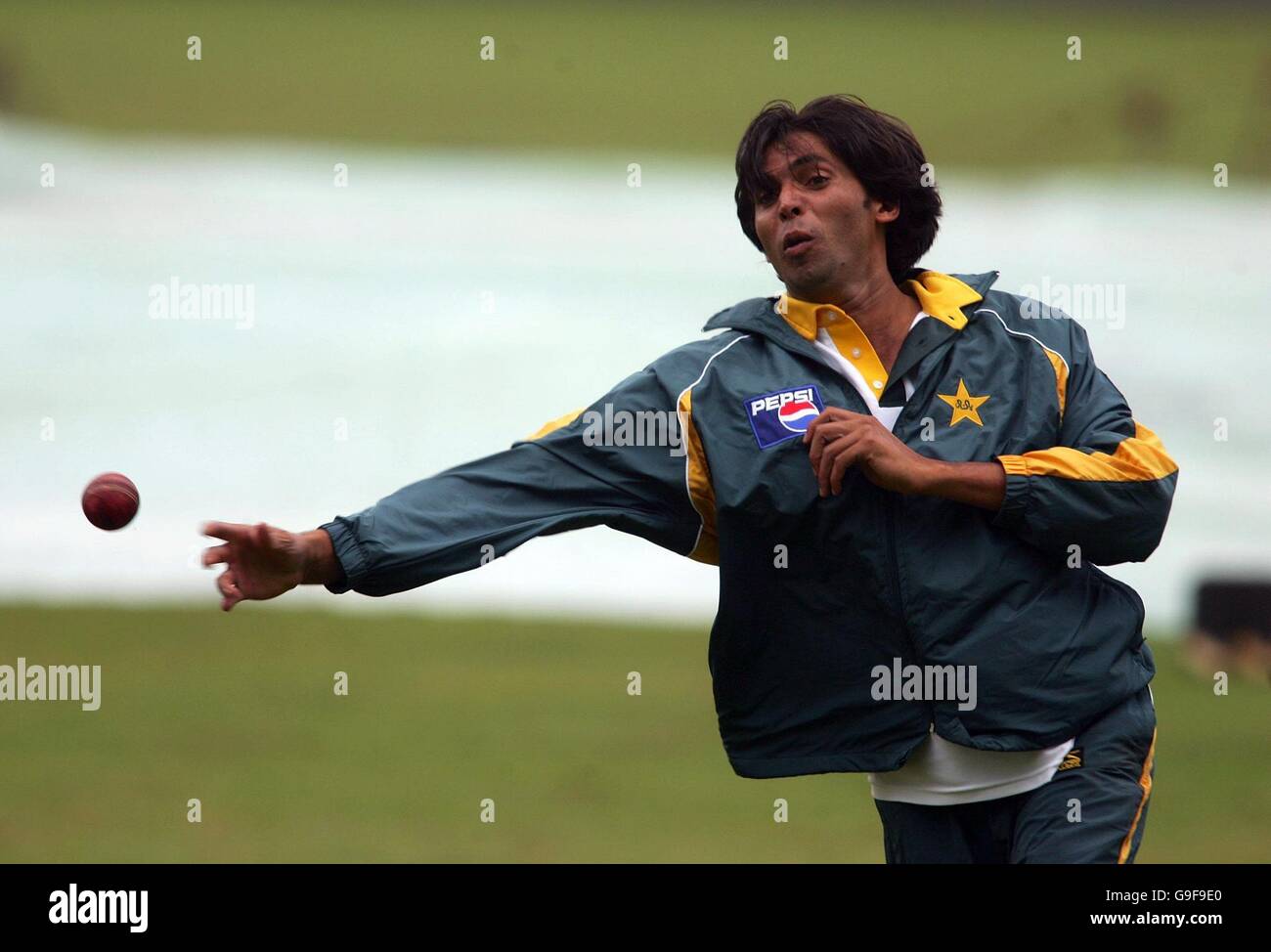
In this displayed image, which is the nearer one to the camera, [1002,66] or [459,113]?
[1002,66]

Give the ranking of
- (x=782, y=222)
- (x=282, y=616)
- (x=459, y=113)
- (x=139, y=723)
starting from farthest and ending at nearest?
(x=459, y=113) < (x=282, y=616) < (x=139, y=723) < (x=782, y=222)

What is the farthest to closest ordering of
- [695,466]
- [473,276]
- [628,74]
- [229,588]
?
[473,276] < [628,74] < [695,466] < [229,588]

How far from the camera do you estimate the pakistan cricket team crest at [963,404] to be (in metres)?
4.04

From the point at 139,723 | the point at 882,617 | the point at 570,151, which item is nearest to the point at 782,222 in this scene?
the point at 882,617

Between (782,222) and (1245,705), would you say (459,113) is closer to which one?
(1245,705)

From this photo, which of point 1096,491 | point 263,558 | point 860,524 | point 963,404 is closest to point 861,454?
point 860,524

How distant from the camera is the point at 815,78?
47.4 ft

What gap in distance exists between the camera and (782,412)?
4.05 meters

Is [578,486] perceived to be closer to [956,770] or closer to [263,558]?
[263,558]

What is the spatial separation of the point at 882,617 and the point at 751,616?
284 mm

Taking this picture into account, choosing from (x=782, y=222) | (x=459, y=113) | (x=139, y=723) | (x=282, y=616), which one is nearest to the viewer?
(x=782, y=222)

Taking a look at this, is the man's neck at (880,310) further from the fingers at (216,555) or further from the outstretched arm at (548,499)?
the fingers at (216,555)

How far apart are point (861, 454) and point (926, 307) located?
55 cm

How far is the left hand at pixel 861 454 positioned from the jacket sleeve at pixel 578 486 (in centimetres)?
39
